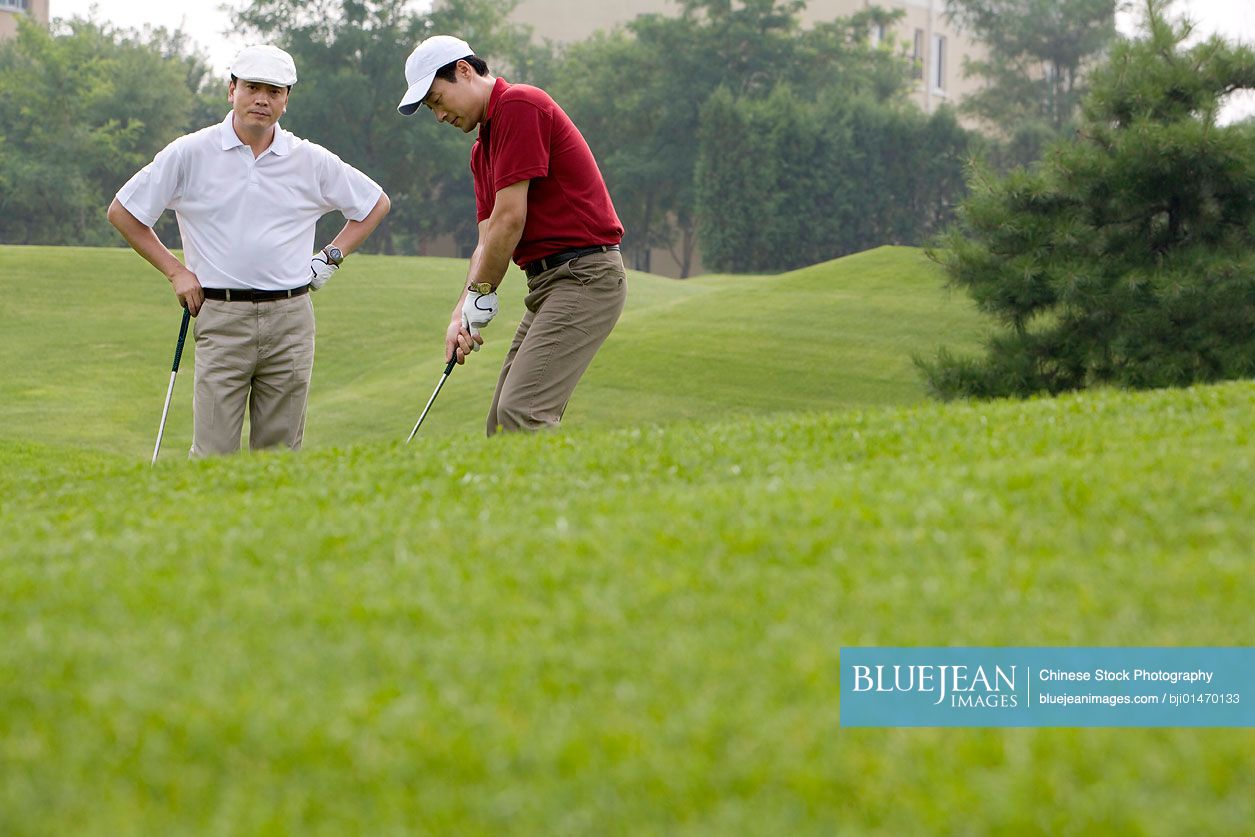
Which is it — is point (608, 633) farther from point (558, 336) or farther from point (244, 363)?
point (244, 363)

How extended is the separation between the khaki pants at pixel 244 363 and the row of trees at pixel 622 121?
153 feet

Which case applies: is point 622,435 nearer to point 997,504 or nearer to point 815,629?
point 997,504

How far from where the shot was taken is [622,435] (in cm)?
823

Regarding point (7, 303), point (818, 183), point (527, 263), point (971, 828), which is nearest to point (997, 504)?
point (971, 828)

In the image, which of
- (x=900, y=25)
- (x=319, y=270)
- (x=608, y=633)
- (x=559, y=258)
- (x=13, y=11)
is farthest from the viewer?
(x=900, y=25)

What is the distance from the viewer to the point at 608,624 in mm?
4453

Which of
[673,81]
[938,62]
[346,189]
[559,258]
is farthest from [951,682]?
[938,62]

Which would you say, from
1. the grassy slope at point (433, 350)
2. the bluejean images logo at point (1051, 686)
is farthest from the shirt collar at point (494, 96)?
the grassy slope at point (433, 350)

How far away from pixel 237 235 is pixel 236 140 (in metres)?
0.56

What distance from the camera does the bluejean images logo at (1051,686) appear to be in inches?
153

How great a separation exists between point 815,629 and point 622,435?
13.0 feet

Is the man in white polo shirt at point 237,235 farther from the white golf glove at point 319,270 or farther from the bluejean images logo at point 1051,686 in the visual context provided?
the bluejean images logo at point 1051,686

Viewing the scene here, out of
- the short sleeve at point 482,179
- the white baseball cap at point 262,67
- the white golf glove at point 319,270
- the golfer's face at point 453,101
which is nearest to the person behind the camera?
the golfer's face at point 453,101

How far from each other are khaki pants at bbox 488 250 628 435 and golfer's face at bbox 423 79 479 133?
0.96 m
